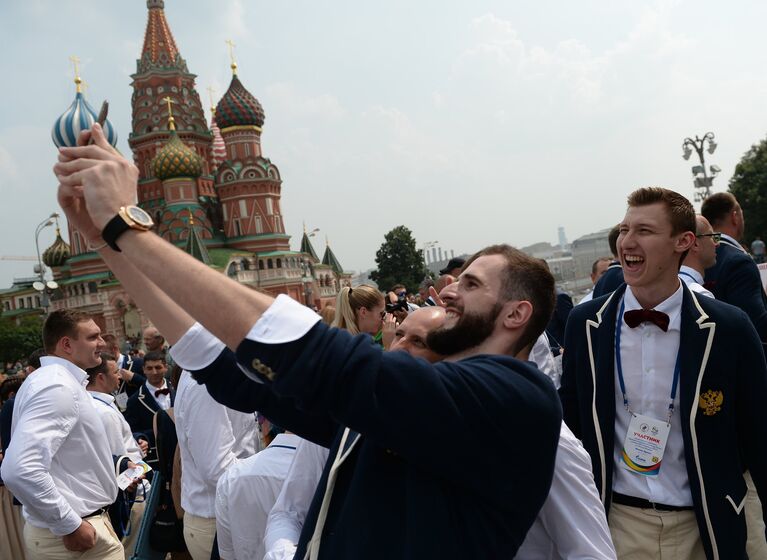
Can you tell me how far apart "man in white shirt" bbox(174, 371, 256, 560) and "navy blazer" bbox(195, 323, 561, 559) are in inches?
92.8

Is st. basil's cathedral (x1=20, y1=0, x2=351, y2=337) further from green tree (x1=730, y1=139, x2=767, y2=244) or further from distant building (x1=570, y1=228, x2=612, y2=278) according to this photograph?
distant building (x1=570, y1=228, x2=612, y2=278)

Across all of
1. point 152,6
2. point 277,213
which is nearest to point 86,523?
point 277,213

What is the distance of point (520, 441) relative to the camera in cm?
161

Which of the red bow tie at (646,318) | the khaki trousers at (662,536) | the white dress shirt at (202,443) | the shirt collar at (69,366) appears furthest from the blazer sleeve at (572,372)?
the shirt collar at (69,366)

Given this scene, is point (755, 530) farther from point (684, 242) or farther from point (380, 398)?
point (380, 398)

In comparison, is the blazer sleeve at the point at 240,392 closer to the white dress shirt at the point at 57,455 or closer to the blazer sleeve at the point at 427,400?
the blazer sleeve at the point at 427,400

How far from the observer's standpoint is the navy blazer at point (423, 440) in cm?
143

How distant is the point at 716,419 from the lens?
9.76 feet

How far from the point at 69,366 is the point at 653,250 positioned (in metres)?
3.75

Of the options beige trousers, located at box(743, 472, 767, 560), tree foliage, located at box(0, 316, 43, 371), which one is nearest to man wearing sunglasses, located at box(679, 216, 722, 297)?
beige trousers, located at box(743, 472, 767, 560)

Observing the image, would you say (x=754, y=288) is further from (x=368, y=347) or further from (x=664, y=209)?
(x=368, y=347)

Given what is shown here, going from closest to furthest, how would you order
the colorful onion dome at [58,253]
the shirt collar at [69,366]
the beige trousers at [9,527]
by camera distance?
the shirt collar at [69,366], the beige trousers at [9,527], the colorful onion dome at [58,253]

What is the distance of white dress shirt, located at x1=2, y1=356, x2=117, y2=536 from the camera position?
3750 millimetres

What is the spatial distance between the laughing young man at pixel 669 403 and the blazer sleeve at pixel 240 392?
5.81 ft
